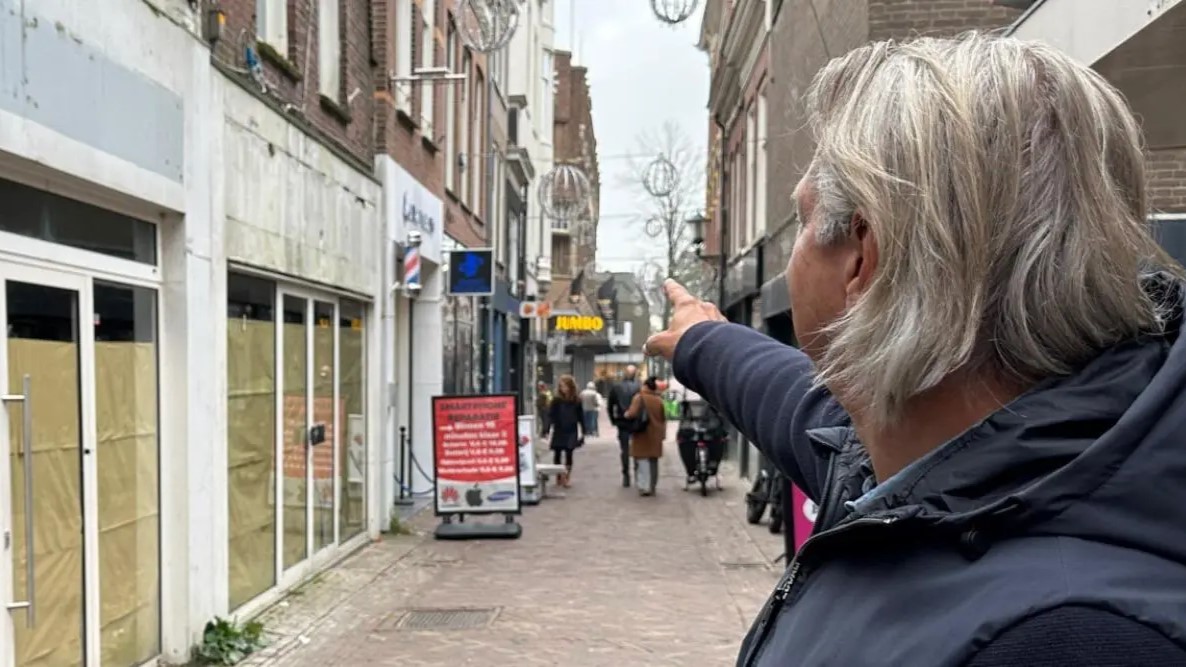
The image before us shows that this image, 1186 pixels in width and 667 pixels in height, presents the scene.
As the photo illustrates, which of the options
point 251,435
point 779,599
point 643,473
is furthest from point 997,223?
point 643,473

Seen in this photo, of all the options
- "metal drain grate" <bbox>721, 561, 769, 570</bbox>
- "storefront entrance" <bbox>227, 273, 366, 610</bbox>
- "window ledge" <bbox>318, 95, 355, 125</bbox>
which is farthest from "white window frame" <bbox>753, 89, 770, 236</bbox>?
"storefront entrance" <bbox>227, 273, 366, 610</bbox>

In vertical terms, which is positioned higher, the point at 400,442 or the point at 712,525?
the point at 400,442

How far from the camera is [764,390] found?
1.76 meters

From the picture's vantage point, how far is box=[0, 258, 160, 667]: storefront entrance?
410 centimetres

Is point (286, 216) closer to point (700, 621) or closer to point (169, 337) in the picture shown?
point (169, 337)

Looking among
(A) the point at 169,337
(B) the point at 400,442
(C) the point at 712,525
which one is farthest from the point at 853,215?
(B) the point at 400,442

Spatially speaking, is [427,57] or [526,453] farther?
[427,57]

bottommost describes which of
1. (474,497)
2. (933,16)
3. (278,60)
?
(474,497)

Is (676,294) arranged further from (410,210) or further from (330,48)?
(410,210)

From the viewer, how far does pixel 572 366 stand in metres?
51.2

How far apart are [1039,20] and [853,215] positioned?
4.84 metres

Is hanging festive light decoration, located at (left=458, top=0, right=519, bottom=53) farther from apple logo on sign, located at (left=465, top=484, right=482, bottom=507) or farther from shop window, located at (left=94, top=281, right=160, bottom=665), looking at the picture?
shop window, located at (left=94, top=281, right=160, bottom=665)

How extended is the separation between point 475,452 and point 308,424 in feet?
8.25

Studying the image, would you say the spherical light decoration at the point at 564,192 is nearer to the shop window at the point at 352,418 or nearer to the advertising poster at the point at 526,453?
the advertising poster at the point at 526,453
